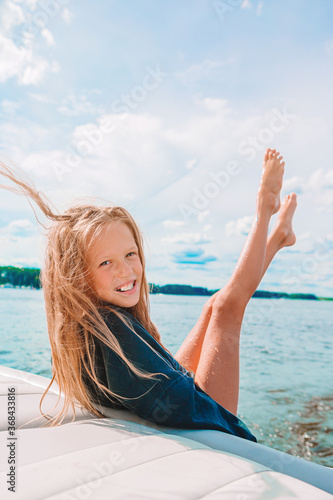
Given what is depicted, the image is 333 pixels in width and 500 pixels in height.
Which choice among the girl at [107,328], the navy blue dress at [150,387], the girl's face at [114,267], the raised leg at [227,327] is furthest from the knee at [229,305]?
the navy blue dress at [150,387]

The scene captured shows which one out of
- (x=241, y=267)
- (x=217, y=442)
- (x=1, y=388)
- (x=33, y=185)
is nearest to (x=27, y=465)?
(x=217, y=442)

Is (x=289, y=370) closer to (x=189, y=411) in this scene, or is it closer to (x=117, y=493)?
(x=189, y=411)

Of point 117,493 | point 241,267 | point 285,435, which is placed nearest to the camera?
point 117,493

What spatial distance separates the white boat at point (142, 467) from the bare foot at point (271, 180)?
1594 millimetres

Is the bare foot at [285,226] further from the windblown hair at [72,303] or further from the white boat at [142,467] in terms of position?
the white boat at [142,467]

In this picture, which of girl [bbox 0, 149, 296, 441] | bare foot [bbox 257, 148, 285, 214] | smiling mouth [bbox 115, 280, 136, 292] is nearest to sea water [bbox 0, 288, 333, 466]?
bare foot [bbox 257, 148, 285, 214]

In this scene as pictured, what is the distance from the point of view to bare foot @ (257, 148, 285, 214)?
243 centimetres

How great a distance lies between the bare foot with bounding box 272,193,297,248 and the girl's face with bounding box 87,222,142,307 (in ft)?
4.60

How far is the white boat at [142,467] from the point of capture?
0.74 meters

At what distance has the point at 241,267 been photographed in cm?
210

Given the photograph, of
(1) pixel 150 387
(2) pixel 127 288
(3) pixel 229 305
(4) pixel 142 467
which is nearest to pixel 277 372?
(3) pixel 229 305

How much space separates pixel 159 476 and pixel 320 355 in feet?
19.8

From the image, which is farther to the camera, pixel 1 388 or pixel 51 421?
pixel 1 388

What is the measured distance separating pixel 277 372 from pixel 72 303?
3979 millimetres
